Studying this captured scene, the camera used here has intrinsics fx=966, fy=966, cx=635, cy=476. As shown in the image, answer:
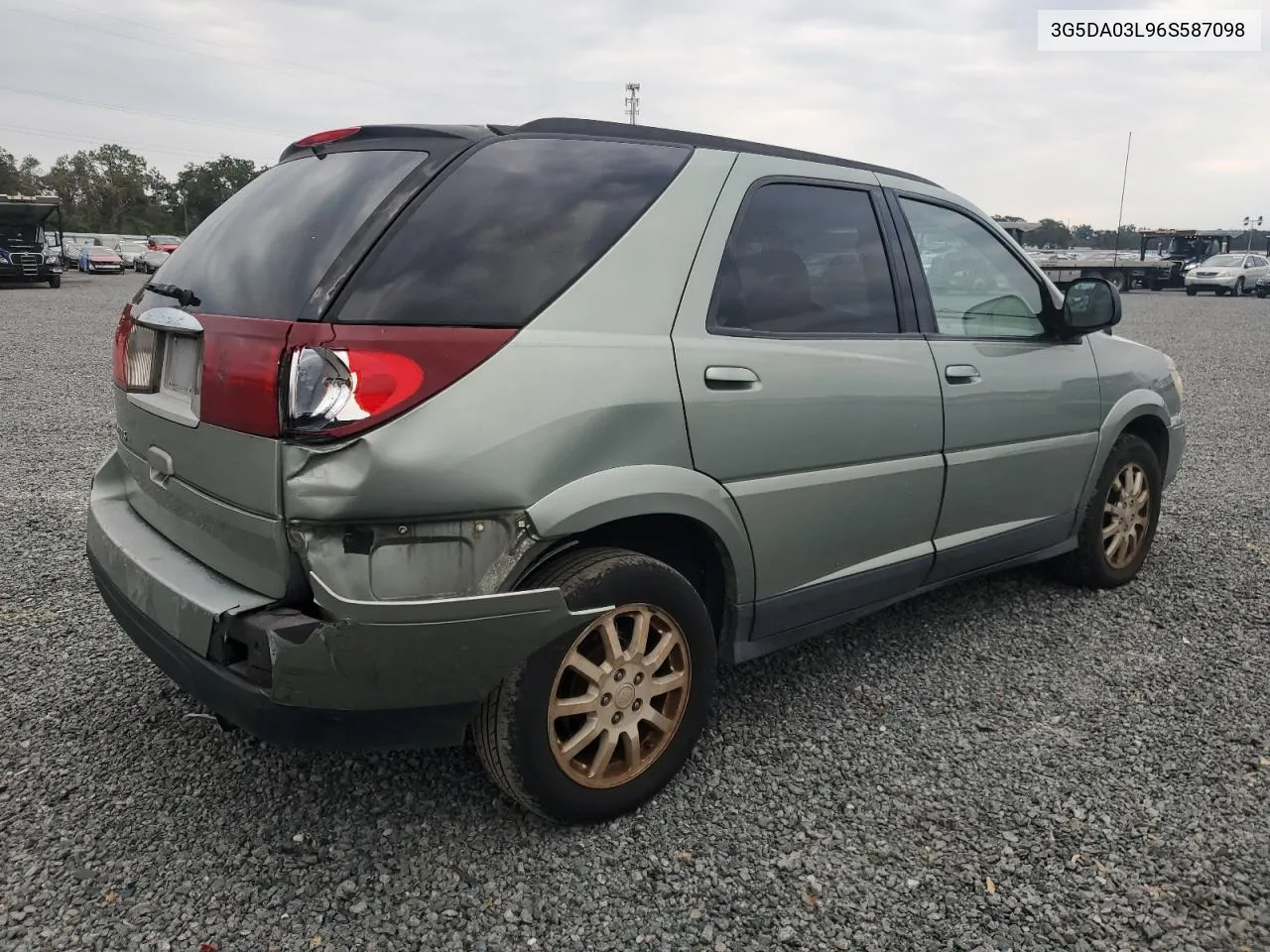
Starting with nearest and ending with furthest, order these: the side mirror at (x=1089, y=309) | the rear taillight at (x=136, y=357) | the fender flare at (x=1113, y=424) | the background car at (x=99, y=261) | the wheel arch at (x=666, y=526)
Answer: the wheel arch at (x=666, y=526) < the rear taillight at (x=136, y=357) < the side mirror at (x=1089, y=309) < the fender flare at (x=1113, y=424) < the background car at (x=99, y=261)

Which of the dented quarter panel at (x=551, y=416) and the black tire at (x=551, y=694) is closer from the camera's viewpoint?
the dented quarter panel at (x=551, y=416)

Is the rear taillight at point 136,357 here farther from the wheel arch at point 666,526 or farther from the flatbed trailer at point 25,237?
the flatbed trailer at point 25,237

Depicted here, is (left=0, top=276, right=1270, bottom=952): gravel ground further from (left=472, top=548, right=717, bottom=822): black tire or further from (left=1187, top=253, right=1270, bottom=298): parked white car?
(left=1187, top=253, right=1270, bottom=298): parked white car

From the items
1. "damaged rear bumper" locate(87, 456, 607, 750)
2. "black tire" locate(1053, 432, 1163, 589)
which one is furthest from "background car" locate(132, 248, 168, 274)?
"damaged rear bumper" locate(87, 456, 607, 750)

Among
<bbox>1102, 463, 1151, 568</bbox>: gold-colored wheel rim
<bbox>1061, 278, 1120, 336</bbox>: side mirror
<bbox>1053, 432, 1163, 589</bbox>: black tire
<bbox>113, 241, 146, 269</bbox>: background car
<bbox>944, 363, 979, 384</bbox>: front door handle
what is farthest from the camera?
<bbox>113, 241, 146, 269</bbox>: background car

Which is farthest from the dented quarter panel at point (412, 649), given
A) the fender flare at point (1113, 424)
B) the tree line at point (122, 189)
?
the tree line at point (122, 189)

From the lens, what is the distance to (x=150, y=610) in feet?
7.84

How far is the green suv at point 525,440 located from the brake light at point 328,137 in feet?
0.04

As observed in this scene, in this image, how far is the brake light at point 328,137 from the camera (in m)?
2.62

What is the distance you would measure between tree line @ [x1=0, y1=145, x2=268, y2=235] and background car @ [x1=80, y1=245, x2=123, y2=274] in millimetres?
45478

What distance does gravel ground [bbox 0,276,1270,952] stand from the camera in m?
2.19

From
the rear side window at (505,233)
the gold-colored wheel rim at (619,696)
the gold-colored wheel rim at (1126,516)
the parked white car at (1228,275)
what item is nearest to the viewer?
the rear side window at (505,233)

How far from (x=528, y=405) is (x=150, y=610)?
3.57 ft

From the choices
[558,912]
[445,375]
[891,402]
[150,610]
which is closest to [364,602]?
[445,375]
